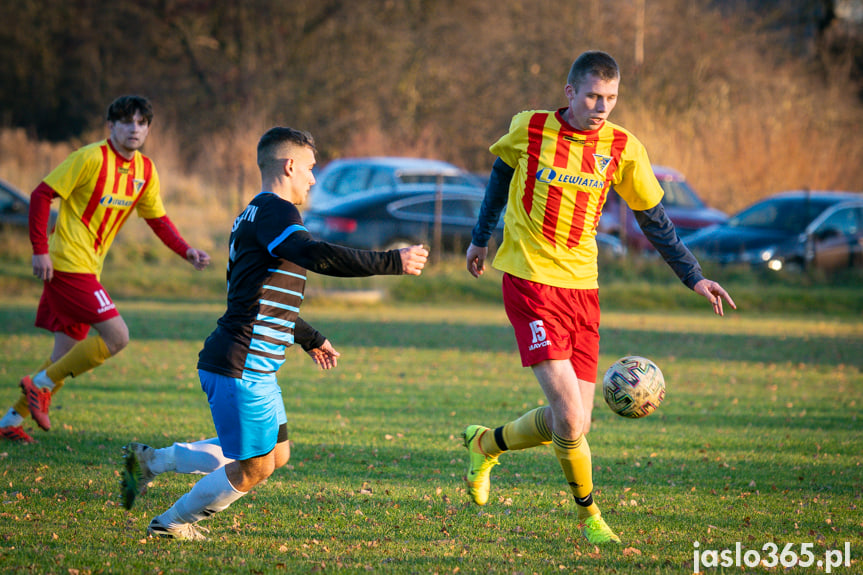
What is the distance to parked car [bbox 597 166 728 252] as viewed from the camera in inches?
749

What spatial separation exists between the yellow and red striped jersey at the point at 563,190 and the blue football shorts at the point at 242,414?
1472 mm

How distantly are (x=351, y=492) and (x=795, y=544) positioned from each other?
2453mm

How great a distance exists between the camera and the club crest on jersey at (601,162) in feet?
15.2

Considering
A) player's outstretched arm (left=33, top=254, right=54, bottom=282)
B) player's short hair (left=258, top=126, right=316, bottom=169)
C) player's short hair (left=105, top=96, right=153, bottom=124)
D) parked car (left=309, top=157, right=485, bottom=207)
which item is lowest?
player's outstretched arm (left=33, top=254, right=54, bottom=282)

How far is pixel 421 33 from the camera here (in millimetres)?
35594

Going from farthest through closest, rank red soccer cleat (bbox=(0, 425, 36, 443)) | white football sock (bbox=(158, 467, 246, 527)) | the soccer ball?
red soccer cleat (bbox=(0, 425, 36, 443)) → the soccer ball → white football sock (bbox=(158, 467, 246, 527))

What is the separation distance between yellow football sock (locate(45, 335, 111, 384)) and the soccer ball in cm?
355

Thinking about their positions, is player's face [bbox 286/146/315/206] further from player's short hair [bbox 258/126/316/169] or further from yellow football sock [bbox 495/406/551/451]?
yellow football sock [bbox 495/406/551/451]

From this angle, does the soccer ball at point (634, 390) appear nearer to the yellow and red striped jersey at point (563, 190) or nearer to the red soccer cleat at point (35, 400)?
the yellow and red striped jersey at point (563, 190)

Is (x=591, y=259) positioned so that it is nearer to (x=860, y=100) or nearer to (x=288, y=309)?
(x=288, y=309)

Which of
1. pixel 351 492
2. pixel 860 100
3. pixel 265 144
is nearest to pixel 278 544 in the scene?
pixel 351 492

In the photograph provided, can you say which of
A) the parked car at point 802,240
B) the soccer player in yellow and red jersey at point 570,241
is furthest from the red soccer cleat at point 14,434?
the parked car at point 802,240

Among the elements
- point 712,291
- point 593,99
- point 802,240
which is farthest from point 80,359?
point 802,240

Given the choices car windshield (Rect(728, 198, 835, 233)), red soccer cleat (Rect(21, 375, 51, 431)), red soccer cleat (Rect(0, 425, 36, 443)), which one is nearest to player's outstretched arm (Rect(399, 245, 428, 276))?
red soccer cleat (Rect(21, 375, 51, 431))
